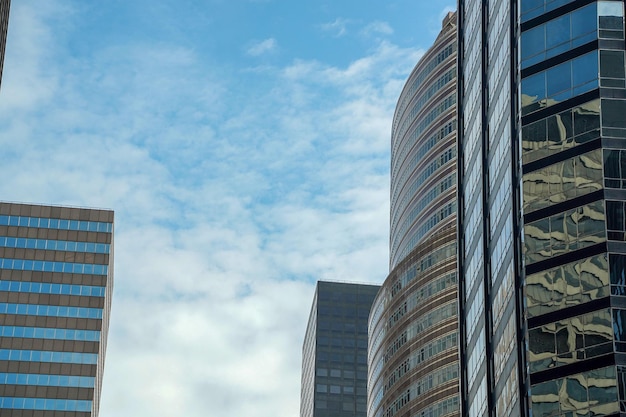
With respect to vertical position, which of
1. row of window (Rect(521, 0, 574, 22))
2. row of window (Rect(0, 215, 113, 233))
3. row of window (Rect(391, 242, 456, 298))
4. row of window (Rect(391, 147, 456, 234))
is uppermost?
row of window (Rect(391, 147, 456, 234))

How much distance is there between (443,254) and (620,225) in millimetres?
84679

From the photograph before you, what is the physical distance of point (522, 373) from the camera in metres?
83.6

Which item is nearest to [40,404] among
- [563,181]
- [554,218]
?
[554,218]

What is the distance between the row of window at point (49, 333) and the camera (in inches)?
7451

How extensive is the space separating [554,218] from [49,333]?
119 meters

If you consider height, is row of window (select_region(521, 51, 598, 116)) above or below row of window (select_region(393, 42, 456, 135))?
below

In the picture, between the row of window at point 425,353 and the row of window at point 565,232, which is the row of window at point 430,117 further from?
the row of window at point 565,232

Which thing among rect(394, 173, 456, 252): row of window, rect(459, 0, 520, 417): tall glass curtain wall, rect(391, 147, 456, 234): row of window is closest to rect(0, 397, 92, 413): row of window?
rect(394, 173, 456, 252): row of window

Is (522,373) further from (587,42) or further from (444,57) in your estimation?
(444,57)

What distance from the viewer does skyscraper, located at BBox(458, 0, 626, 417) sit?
80125mm

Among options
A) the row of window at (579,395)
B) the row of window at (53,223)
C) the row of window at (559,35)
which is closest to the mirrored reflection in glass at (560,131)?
the row of window at (559,35)

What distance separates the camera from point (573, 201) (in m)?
84.6

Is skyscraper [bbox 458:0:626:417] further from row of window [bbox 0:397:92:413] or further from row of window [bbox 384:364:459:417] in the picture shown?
row of window [bbox 0:397:92:413]

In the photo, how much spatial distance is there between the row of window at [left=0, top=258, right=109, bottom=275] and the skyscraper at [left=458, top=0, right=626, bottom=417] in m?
104
